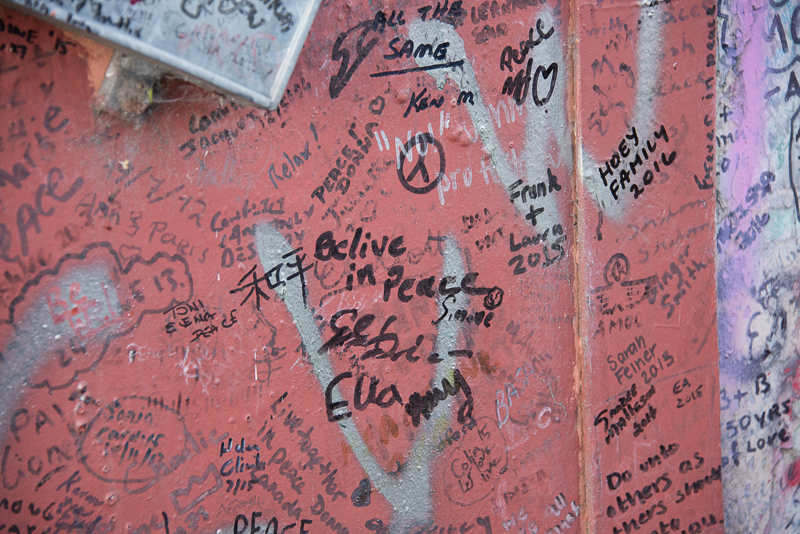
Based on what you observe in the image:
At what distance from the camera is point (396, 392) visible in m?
1.77

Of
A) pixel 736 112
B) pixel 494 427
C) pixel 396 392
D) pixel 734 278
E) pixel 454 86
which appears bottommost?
pixel 494 427

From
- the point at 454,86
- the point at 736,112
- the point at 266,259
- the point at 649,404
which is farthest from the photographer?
the point at 736,112

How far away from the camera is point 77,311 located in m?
1.40

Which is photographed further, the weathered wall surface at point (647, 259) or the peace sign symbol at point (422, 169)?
the weathered wall surface at point (647, 259)

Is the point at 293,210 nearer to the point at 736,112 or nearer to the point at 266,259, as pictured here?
the point at 266,259

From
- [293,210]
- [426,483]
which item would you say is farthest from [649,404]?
[293,210]

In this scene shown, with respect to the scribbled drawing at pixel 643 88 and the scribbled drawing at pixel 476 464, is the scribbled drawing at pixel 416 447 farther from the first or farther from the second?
the scribbled drawing at pixel 643 88

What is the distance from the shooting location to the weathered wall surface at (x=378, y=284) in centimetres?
140

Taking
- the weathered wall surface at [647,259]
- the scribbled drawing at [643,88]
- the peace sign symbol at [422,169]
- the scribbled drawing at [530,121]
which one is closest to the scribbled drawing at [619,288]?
the weathered wall surface at [647,259]

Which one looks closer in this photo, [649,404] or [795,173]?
[649,404]

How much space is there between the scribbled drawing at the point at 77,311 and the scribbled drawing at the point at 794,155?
262 centimetres

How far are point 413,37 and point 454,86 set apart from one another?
0.21 metres

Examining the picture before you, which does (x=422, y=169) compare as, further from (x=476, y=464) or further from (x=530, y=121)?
(x=476, y=464)

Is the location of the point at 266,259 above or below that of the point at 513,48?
below
